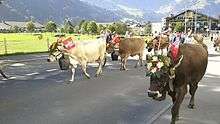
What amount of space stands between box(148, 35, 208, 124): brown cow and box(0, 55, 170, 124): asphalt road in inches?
43.5

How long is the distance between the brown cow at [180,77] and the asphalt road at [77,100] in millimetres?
1104

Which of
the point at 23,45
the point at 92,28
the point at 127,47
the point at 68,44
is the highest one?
the point at 68,44

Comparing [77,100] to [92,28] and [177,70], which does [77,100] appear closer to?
[177,70]

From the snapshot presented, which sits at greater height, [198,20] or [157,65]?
[157,65]

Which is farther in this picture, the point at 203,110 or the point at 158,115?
the point at 203,110

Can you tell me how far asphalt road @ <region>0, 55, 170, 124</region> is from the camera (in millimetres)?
10766

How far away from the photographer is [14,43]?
1825 inches

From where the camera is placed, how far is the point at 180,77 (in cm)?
959

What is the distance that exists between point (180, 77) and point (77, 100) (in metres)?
4.41

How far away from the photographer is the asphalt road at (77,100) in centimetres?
1077

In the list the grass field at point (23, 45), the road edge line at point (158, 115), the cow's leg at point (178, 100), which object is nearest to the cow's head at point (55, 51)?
the grass field at point (23, 45)

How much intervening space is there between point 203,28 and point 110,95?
142m

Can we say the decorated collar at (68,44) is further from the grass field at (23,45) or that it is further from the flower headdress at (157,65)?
the flower headdress at (157,65)

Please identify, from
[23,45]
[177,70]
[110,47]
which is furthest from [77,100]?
[23,45]
